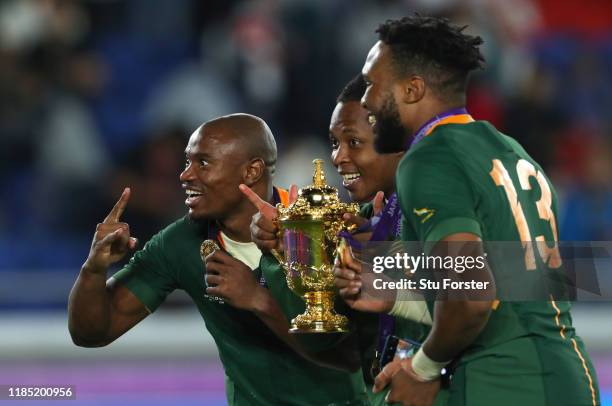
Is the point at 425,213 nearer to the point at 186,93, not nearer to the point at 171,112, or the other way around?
the point at 171,112

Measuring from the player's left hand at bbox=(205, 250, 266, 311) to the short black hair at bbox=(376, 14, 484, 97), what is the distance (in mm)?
970

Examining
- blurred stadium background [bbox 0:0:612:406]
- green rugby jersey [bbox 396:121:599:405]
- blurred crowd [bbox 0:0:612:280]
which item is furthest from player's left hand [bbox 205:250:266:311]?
blurred crowd [bbox 0:0:612:280]

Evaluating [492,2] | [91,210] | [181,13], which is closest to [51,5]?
[181,13]

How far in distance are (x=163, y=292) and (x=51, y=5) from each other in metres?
5.81

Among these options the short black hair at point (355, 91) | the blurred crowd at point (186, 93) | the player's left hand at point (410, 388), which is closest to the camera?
the player's left hand at point (410, 388)

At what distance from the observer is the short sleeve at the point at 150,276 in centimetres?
484

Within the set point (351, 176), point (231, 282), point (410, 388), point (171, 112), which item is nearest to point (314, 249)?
point (231, 282)

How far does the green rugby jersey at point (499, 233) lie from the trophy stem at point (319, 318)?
0.56 meters

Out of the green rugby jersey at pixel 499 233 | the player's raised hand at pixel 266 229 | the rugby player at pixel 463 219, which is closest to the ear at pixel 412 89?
the rugby player at pixel 463 219

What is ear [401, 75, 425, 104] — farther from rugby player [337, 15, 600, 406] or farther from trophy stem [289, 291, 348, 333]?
trophy stem [289, 291, 348, 333]

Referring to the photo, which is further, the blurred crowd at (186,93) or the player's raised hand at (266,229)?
the blurred crowd at (186,93)

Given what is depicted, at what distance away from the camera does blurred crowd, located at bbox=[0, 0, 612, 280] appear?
9383 mm

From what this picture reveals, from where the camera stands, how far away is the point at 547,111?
1009 centimetres

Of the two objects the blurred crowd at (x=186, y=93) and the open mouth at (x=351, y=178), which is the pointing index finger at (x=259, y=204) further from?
the blurred crowd at (x=186, y=93)
